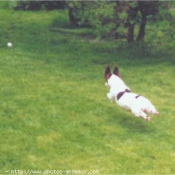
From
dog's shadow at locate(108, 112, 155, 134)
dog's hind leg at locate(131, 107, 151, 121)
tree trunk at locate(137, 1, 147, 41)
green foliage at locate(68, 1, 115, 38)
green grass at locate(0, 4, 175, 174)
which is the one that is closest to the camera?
green grass at locate(0, 4, 175, 174)

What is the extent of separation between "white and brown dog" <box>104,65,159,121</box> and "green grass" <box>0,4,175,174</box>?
28cm

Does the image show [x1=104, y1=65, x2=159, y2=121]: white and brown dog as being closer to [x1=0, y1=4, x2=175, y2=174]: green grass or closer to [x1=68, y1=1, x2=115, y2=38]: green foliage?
[x1=0, y1=4, x2=175, y2=174]: green grass

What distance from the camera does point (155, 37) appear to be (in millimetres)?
10680

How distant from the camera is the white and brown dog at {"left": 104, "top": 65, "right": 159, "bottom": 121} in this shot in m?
6.12

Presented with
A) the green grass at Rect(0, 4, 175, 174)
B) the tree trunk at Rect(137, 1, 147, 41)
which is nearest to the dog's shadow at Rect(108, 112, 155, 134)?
the green grass at Rect(0, 4, 175, 174)

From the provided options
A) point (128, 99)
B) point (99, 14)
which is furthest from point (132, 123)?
point (99, 14)

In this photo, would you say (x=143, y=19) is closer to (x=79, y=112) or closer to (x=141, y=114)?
(x=79, y=112)

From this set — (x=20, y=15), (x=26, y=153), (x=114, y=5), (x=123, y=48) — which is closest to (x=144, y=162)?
(x=26, y=153)

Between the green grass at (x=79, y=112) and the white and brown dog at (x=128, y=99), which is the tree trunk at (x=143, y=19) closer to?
the green grass at (x=79, y=112)

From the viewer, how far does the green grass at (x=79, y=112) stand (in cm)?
547

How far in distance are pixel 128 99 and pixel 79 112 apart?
2.89 ft

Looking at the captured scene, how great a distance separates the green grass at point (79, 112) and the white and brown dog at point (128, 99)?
280mm

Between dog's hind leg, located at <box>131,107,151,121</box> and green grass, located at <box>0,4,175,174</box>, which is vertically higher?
A: dog's hind leg, located at <box>131,107,151,121</box>

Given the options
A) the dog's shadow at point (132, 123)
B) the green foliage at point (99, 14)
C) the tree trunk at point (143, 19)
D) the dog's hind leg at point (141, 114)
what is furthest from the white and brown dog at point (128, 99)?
the tree trunk at point (143, 19)
